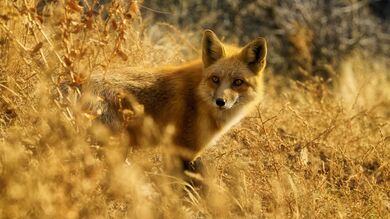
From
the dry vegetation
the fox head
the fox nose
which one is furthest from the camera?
the fox head

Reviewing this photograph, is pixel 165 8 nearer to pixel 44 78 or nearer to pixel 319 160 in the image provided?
pixel 319 160

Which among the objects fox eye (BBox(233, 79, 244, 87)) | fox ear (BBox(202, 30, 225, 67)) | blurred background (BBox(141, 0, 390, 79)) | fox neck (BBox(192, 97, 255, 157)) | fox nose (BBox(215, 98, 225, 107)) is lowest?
blurred background (BBox(141, 0, 390, 79))

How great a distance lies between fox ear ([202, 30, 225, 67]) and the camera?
17.4ft

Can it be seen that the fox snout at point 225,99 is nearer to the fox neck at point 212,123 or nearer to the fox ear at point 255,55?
the fox neck at point 212,123

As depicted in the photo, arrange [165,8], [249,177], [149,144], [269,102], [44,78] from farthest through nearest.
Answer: [165,8] → [269,102] → [149,144] → [249,177] → [44,78]

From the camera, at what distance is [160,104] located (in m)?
4.96

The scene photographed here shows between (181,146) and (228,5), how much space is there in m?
6.91

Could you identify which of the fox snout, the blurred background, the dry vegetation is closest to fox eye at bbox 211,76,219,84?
the fox snout

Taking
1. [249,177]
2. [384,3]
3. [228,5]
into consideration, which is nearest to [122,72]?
[249,177]

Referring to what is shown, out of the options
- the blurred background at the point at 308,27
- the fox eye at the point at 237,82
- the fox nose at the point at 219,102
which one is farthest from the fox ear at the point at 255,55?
the blurred background at the point at 308,27

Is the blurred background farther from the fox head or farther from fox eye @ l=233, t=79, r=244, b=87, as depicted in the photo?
fox eye @ l=233, t=79, r=244, b=87

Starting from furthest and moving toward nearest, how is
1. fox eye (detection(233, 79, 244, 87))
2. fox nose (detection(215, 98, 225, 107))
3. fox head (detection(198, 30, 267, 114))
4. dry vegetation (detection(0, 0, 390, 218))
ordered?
1. fox eye (detection(233, 79, 244, 87))
2. fox head (detection(198, 30, 267, 114))
3. fox nose (detection(215, 98, 225, 107))
4. dry vegetation (detection(0, 0, 390, 218))

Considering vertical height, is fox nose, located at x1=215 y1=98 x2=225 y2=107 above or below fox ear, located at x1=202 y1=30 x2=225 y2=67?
below

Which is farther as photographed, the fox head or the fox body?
the fox head
